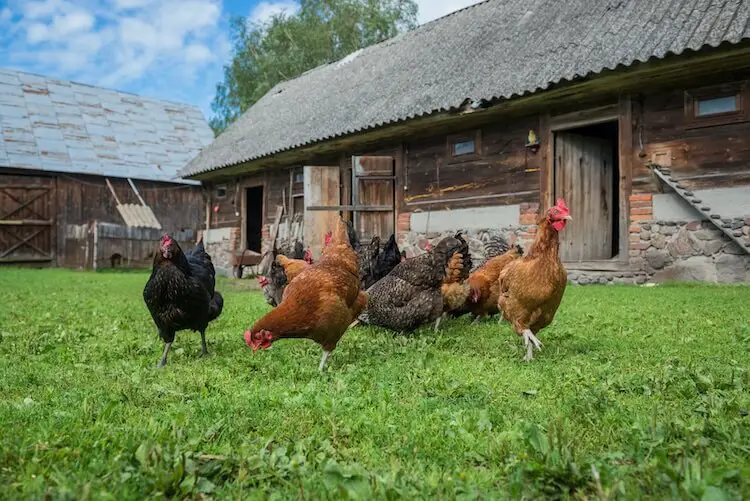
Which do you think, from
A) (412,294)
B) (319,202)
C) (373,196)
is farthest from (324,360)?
(319,202)

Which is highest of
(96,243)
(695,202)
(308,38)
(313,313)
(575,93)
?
(308,38)

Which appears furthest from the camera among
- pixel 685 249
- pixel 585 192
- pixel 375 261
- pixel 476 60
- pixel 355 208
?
pixel 355 208

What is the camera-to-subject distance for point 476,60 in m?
12.8

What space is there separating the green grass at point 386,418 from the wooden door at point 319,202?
324 inches

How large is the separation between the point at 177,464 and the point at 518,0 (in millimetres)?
15351

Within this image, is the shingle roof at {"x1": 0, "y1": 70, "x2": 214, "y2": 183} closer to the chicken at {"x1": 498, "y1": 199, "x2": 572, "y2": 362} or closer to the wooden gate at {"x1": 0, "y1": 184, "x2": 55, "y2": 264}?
the wooden gate at {"x1": 0, "y1": 184, "x2": 55, "y2": 264}

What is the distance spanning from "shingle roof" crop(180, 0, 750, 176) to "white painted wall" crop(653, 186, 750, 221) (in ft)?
7.46

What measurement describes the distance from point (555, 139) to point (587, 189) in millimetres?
1493

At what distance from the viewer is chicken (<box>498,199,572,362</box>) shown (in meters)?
4.55

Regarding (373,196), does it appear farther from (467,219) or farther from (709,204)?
(709,204)

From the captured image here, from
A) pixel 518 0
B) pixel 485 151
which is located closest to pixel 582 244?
pixel 485 151

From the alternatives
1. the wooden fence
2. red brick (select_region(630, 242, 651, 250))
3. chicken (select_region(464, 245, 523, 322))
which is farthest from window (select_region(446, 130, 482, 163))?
the wooden fence

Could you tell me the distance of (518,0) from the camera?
14898mm

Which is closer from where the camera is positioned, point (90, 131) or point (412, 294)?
point (412, 294)
